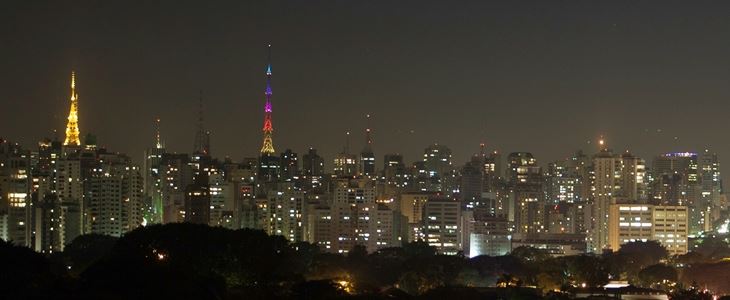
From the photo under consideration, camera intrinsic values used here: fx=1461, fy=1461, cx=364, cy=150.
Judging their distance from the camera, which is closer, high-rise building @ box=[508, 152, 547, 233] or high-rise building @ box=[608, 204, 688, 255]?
high-rise building @ box=[608, 204, 688, 255]

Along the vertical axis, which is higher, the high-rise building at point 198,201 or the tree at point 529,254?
the high-rise building at point 198,201

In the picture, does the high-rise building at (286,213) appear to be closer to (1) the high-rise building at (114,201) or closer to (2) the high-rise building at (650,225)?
(1) the high-rise building at (114,201)

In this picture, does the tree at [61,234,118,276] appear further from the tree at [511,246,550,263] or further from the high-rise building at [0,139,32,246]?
the tree at [511,246,550,263]

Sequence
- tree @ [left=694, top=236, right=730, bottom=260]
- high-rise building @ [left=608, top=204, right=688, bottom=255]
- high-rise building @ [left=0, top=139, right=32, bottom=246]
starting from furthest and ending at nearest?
high-rise building @ [left=608, top=204, right=688, bottom=255] < tree @ [left=694, top=236, right=730, bottom=260] < high-rise building @ [left=0, top=139, right=32, bottom=246]

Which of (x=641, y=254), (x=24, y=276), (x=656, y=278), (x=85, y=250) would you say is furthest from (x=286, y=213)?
(x=24, y=276)

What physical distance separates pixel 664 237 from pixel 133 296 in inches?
1477

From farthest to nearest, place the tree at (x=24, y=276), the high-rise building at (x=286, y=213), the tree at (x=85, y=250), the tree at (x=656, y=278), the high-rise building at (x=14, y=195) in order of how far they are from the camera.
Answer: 1. the high-rise building at (x=286, y=213)
2. the high-rise building at (x=14, y=195)
3. the tree at (x=656, y=278)
4. the tree at (x=85, y=250)
5. the tree at (x=24, y=276)

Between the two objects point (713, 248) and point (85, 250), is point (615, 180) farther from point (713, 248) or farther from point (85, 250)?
point (85, 250)

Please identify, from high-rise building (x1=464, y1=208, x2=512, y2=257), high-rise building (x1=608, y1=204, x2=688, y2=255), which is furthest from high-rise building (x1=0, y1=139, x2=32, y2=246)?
high-rise building (x1=608, y1=204, x2=688, y2=255)

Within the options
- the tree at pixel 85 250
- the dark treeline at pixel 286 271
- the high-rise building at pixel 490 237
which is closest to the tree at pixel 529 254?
the dark treeline at pixel 286 271

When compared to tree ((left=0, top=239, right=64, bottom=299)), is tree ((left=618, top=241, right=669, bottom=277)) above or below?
below

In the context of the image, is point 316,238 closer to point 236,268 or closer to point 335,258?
point 335,258

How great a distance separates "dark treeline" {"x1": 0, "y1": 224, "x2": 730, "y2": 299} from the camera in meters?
19.8

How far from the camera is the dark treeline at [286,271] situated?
19.8m
